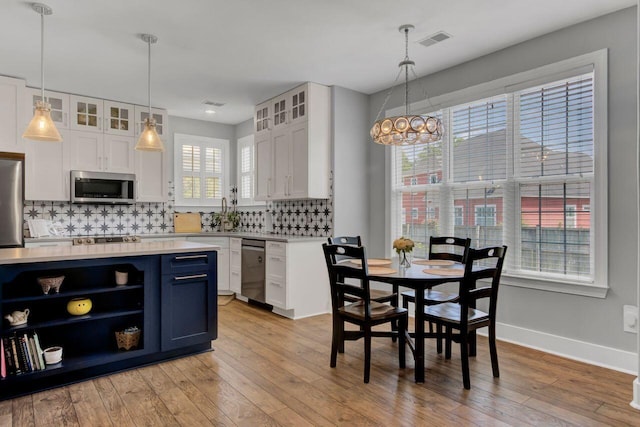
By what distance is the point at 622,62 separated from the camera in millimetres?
2887

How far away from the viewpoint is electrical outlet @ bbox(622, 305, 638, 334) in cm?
281

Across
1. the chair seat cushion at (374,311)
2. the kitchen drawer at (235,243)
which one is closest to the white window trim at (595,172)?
the chair seat cushion at (374,311)

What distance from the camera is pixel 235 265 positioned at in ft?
17.4

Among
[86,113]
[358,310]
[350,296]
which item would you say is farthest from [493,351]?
[86,113]

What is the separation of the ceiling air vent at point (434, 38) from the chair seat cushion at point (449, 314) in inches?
88.0

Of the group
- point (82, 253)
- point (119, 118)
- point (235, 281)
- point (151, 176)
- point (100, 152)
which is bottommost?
point (235, 281)

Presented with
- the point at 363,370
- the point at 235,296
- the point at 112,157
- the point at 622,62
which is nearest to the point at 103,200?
the point at 112,157

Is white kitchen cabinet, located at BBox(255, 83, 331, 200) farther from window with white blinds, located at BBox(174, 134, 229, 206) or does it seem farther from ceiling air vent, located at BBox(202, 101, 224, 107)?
window with white blinds, located at BBox(174, 134, 229, 206)

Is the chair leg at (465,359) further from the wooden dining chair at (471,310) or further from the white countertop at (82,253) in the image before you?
the white countertop at (82,253)

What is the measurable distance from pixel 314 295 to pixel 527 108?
113 inches

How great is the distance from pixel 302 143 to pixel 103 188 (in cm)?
264

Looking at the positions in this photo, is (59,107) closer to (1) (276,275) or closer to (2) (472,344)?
(1) (276,275)

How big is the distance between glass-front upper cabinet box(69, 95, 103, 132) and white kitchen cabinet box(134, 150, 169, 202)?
0.58 meters

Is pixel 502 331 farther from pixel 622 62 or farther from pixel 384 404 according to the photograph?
pixel 622 62
